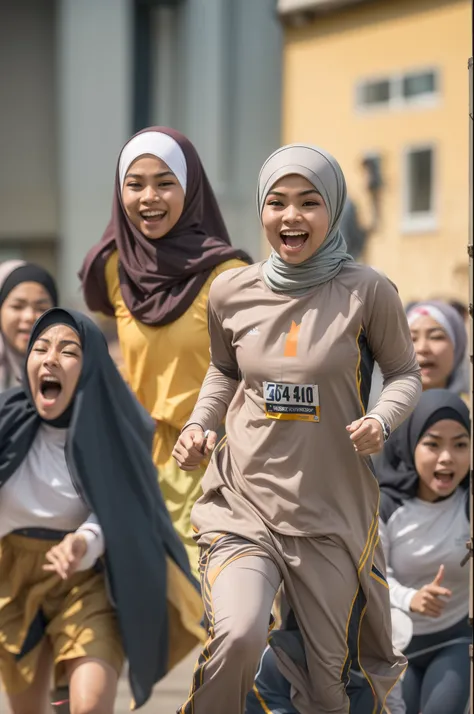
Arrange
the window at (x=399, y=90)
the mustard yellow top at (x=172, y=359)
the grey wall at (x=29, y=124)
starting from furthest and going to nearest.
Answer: the grey wall at (x=29, y=124)
the window at (x=399, y=90)
the mustard yellow top at (x=172, y=359)

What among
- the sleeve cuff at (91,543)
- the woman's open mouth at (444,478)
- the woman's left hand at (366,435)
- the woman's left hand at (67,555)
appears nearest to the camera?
the woman's left hand at (366,435)

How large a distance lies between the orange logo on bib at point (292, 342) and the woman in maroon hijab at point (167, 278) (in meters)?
1.45

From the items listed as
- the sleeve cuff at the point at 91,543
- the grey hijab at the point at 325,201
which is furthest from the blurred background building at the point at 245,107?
the grey hijab at the point at 325,201

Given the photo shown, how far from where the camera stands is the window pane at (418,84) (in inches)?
750

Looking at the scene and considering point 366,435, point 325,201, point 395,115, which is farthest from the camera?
point 395,115

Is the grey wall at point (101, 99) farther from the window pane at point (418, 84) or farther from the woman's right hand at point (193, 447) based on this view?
the woman's right hand at point (193, 447)

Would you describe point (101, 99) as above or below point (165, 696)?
above

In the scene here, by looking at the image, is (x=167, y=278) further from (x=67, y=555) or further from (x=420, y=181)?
(x=420, y=181)

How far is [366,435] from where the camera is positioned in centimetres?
370

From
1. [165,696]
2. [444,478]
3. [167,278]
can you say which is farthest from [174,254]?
[165,696]

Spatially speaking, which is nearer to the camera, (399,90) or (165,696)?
(165,696)

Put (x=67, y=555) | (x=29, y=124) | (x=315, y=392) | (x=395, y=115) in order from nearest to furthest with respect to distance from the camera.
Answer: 1. (x=315, y=392)
2. (x=67, y=555)
3. (x=395, y=115)
4. (x=29, y=124)

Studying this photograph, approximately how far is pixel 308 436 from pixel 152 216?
1755 mm

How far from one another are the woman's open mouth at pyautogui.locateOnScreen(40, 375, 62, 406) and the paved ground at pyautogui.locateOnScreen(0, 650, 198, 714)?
66.1 inches
